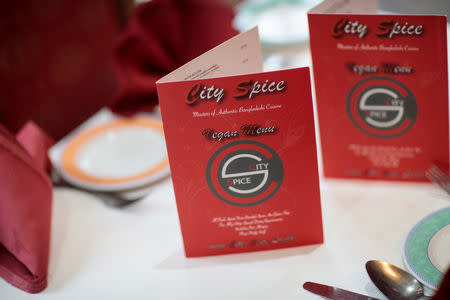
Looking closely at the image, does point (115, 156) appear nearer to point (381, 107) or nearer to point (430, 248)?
point (381, 107)

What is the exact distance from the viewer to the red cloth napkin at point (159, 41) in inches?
53.2

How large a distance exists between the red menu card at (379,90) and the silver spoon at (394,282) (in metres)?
0.27

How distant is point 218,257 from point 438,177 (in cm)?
45

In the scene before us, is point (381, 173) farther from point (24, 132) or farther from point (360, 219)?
point (24, 132)

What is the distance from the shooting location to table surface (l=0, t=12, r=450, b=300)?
0.79 m

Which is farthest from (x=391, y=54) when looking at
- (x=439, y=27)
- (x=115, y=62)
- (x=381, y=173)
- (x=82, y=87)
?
(x=82, y=87)

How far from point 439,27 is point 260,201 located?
0.43 metres

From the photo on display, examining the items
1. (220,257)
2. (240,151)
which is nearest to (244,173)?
(240,151)

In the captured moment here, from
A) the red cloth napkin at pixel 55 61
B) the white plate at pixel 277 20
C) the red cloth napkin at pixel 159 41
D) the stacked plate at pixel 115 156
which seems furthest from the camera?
the red cloth napkin at pixel 55 61

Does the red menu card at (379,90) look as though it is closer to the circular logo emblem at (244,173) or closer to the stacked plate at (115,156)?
the circular logo emblem at (244,173)

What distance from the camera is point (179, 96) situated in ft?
2.43

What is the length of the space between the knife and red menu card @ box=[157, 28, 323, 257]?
0.10 meters

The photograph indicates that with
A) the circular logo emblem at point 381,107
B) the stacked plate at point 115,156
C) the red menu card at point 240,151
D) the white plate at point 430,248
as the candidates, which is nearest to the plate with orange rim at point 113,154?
the stacked plate at point 115,156

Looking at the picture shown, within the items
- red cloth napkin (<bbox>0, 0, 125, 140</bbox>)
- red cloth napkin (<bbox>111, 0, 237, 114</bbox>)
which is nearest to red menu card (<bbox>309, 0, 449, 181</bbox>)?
red cloth napkin (<bbox>111, 0, 237, 114</bbox>)
